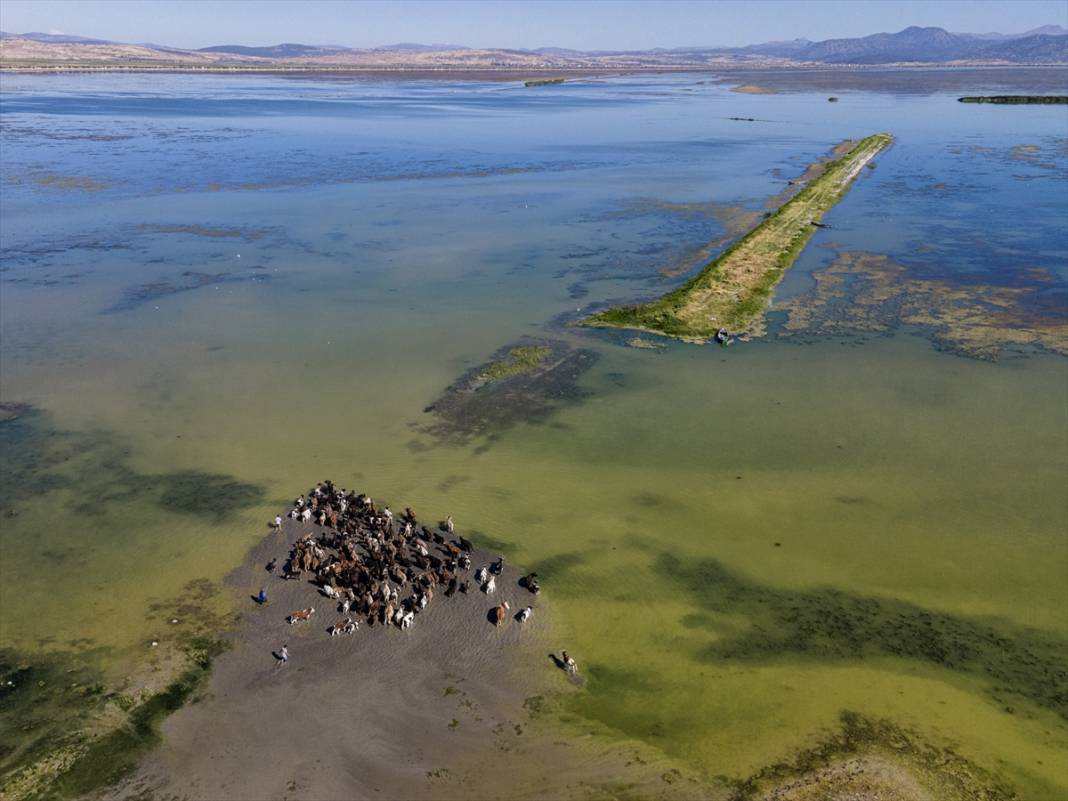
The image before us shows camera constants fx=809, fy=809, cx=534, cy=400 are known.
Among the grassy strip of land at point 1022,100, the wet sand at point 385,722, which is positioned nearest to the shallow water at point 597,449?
the wet sand at point 385,722

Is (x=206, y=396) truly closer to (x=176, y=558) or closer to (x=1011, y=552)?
(x=176, y=558)

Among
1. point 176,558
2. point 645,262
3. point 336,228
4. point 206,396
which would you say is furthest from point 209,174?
point 176,558

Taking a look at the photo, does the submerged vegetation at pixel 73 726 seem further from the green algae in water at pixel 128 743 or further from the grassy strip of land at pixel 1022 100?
the grassy strip of land at pixel 1022 100

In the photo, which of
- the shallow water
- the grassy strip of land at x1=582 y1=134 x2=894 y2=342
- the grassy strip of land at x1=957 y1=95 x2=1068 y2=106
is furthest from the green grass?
the grassy strip of land at x1=957 y1=95 x2=1068 y2=106

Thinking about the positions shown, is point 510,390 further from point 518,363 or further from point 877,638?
point 877,638

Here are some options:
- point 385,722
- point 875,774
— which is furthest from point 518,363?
point 875,774

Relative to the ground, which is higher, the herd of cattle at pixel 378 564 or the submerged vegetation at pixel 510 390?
the submerged vegetation at pixel 510 390

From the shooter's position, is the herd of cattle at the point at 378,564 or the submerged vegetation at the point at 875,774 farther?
the herd of cattle at the point at 378,564
